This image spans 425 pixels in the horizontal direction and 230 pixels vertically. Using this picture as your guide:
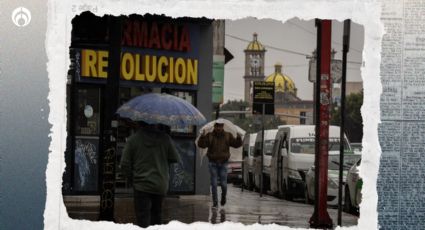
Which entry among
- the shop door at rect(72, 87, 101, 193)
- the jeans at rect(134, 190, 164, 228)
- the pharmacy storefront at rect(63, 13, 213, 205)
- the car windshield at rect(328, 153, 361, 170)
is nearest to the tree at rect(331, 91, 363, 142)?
the car windshield at rect(328, 153, 361, 170)

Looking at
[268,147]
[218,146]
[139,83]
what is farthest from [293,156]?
[218,146]

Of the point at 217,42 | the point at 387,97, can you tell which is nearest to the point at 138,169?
the point at 387,97

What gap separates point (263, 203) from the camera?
1966 centimetres

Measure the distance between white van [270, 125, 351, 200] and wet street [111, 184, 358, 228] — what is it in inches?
70.8

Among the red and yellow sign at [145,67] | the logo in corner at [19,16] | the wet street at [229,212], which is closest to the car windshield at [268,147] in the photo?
the wet street at [229,212]

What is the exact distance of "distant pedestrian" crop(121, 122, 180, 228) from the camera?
325 inches

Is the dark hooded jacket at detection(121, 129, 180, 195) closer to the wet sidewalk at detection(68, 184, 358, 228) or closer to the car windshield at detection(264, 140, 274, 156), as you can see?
the wet sidewalk at detection(68, 184, 358, 228)

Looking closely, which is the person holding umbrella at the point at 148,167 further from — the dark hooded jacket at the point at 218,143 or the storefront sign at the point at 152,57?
the storefront sign at the point at 152,57

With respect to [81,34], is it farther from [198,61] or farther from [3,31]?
[198,61]

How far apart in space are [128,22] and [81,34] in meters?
8.52

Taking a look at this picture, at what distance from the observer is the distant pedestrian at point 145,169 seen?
27.1 feet

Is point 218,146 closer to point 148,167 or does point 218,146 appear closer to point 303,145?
point 303,145

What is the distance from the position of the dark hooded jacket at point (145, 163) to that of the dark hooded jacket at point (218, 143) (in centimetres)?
736

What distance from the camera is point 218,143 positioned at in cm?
1583
